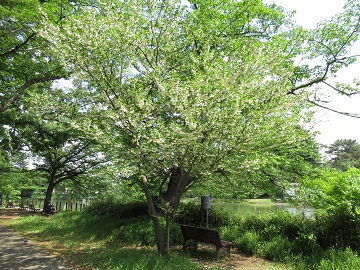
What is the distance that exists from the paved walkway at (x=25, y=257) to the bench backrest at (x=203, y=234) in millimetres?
3200

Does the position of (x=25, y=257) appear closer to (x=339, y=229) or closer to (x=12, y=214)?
(x=339, y=229)

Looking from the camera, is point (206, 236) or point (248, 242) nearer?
point (206, 236)

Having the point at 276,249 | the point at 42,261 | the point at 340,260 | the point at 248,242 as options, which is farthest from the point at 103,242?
the point at 340,260

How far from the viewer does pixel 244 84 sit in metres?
5.34

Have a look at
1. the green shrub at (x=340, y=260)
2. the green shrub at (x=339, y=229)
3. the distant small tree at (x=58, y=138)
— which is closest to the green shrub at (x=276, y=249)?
the green shrub at (x=339, y=229)

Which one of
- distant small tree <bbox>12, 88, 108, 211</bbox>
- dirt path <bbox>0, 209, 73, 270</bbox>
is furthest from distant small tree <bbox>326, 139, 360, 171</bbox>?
dirt path <bbox>0, 209, 73, 270</bbox>

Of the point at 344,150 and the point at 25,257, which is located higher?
the point at 344,150

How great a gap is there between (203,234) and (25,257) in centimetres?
452

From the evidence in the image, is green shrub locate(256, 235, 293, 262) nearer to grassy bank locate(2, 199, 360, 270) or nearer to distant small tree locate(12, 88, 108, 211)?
grassy bank locate(2, 199, 360, 270)

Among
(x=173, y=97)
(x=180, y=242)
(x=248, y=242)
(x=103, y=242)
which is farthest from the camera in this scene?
(x=103, y=242)

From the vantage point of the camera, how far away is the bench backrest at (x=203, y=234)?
6789 millimetres

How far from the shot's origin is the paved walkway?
604cm

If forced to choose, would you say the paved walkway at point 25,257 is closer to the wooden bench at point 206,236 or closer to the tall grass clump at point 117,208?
the wooden bench at point 206,236

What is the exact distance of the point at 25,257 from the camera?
6816mm
